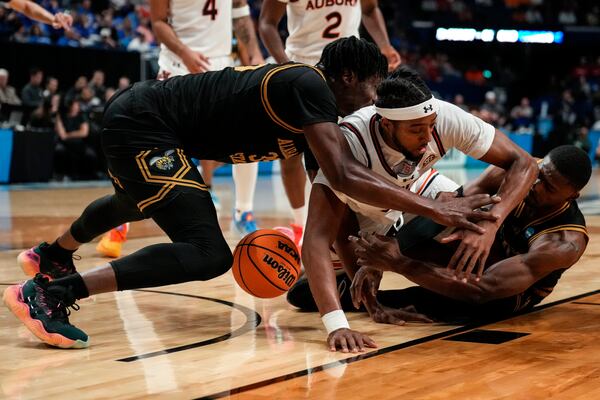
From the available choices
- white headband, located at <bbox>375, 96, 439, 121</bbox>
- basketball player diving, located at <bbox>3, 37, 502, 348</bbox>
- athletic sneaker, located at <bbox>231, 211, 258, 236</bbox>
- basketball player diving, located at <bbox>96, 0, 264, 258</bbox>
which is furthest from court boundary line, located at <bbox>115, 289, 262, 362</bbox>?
athletic sneaker, located at <bbox>231, 211, 258, 236</bbox>

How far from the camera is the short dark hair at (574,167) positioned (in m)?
4.28

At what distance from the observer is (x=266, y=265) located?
4.41m

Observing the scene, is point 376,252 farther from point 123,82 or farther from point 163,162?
point 123,82

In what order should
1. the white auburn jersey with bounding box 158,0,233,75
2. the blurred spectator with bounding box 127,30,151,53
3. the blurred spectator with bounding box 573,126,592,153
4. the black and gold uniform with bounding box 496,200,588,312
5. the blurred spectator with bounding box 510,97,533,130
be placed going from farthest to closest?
the blurred spectator with bounding box 510,97,533,130 < the blurred spectator with bounding box 573,126,592,153 < the blurred spectator with bounding box 127,30,151,53 < the white auburn jersey with bounding box 158,0,233,75 < the black and gold uniform with bounding box 496,200,588,312

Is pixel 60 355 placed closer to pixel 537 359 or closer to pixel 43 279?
pixel 43 279

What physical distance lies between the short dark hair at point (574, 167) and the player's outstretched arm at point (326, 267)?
1.02 m

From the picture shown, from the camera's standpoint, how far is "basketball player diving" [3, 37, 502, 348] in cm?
380

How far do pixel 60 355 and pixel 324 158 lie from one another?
1.29 meters

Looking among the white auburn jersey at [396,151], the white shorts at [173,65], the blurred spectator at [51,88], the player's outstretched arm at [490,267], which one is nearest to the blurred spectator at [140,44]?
the blurred spectator at [51,88]

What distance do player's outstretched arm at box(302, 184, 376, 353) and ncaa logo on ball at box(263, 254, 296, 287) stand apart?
0.47 metres

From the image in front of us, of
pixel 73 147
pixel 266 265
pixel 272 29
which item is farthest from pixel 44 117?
pixel 266 265

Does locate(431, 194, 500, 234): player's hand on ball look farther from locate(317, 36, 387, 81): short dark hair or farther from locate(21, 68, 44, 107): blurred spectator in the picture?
locate(21, 68, 44, 107): blurred spectator

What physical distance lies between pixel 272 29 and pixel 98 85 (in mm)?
10528

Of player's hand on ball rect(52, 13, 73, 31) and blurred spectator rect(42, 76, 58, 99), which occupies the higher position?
player's hand on ball rect(52, 13, 73, 31)
